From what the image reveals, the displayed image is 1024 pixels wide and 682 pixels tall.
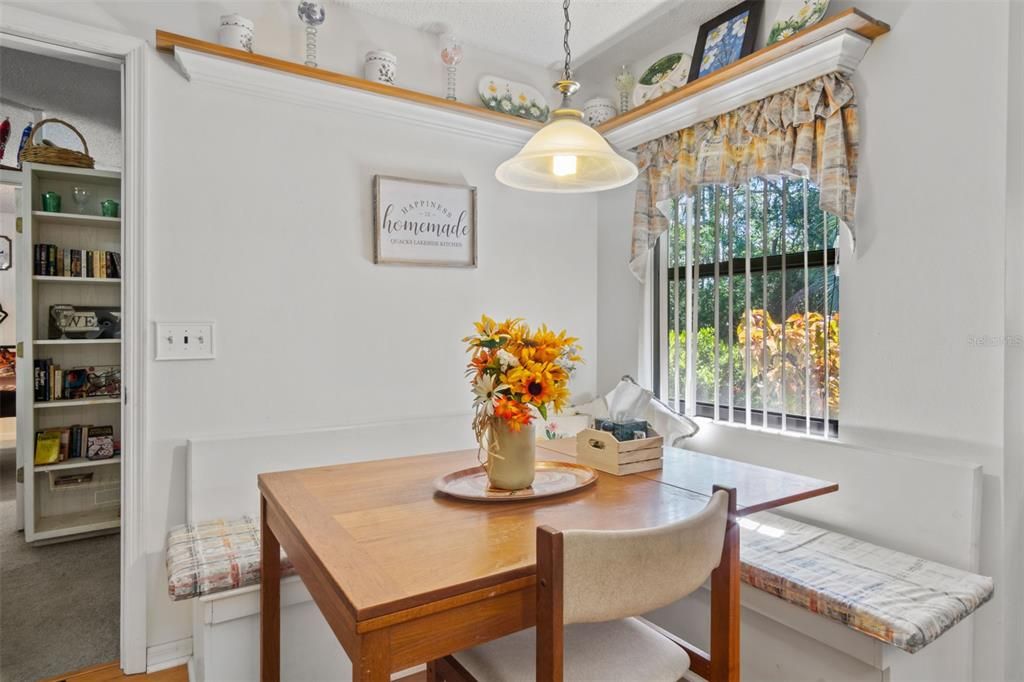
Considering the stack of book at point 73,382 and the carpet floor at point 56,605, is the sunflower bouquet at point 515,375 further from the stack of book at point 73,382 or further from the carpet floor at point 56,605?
the stack of book at point 73,382

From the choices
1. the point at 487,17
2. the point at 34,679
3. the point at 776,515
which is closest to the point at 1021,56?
the point at 776,515

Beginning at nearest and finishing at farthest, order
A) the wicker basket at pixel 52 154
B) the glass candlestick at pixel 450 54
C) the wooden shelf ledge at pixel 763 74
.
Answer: the wooden shelf ledge at pixel 763 74 → the glass candlestick at pixel 450 54 → the wicker basket at pixel 52 154

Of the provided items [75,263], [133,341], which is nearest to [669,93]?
[133,341]

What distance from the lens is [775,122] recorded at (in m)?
2.06

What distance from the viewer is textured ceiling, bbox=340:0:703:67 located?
92.4 inches

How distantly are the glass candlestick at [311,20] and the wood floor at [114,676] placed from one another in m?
2.23

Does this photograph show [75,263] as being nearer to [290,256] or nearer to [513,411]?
[290,256]

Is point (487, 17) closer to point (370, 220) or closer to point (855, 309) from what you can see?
point (370, 220)

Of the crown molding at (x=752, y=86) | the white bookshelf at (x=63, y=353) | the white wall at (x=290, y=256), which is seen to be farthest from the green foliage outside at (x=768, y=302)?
the white bookshelf at (x=63, y=353)

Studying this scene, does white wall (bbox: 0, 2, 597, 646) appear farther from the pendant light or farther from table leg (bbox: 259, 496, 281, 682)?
the pendant light

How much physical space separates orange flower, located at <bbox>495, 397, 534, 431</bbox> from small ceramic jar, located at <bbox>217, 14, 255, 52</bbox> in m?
1.69

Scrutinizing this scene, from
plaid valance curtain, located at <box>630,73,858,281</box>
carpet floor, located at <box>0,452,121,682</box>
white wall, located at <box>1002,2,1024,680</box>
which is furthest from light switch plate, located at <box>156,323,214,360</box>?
white wall, located at <box>1002,2,1024,680</box>

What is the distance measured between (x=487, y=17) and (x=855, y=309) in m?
1.85

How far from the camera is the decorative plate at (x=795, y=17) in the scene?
6.31 ft
